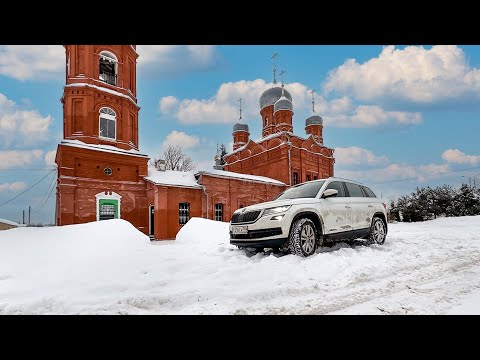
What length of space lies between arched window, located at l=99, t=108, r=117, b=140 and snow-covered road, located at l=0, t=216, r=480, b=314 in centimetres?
1215

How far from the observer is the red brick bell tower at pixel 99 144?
1467 centimetres

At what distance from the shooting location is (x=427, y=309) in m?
2.79

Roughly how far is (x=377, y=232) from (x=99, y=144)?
16.2 meters

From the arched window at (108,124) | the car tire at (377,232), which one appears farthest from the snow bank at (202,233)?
the arched window at (108,124)

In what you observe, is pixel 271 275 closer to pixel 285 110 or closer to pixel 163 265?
pixel 163 265

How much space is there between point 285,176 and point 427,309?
74.4 feet

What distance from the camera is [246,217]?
564cm

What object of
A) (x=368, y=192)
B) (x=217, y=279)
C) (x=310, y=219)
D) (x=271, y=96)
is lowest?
(x=217, y=279)

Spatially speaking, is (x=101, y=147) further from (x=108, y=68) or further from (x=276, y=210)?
(x=276, y=210)

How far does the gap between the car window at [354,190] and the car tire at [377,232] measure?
30.4 inches

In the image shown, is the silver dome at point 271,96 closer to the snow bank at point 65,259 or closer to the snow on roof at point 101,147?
→ the snow on roof at point 101,147

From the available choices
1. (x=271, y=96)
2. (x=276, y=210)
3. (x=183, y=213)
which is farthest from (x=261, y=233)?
(x=271, y=96)

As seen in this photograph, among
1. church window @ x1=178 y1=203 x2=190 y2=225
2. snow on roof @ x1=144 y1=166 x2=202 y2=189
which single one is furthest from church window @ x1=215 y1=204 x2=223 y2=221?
church window @ x1=178 y1=203 x2=190 y2=225
